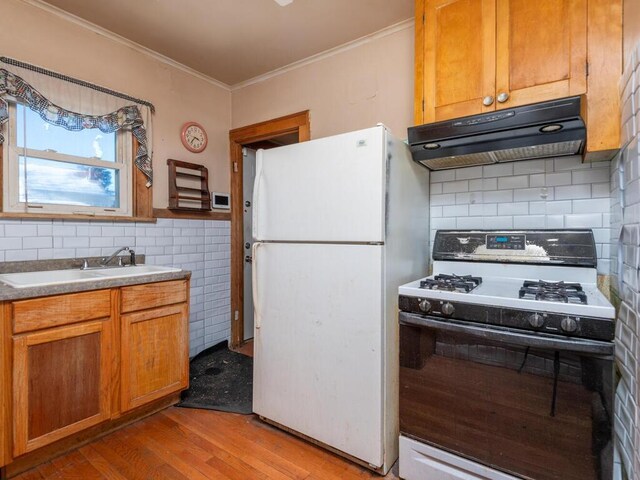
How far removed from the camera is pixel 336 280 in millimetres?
1690

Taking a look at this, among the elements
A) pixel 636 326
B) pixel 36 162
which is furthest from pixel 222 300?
pixel 636 326

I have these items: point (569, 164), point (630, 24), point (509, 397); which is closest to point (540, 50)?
point (630, 24)

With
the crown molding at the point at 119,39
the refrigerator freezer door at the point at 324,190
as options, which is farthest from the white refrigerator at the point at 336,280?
the crown molding at the point at 119,39

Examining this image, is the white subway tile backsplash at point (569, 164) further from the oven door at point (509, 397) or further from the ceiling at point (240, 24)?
the ceiling at point (240, 24)

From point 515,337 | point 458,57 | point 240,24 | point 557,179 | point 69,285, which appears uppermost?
point 240,24

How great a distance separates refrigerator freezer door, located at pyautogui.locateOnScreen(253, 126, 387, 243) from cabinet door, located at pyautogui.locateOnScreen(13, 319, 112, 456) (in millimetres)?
1027

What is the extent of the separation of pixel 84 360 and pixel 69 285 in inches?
15.8

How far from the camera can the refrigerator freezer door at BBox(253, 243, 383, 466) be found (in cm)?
159

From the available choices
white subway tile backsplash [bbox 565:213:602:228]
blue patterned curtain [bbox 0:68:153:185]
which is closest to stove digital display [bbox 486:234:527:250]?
white subway tile backsplash [bbox 565:213:602:228]

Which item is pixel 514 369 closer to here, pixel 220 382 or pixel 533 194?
pixel 533 194

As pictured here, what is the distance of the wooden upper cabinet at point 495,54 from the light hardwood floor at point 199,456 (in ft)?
6.04

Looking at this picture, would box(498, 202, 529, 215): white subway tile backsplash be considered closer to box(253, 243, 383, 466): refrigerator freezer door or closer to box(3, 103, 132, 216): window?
box(253, 243, 383, 466): refrigerator freezer door

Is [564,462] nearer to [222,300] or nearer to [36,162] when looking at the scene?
[222,300]

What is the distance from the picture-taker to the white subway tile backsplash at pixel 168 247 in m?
2.03
